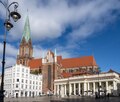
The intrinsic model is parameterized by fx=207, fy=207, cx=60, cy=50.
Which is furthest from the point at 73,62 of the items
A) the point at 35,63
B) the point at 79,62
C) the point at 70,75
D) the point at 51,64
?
the point at 35,63

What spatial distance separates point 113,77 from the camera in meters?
83.8

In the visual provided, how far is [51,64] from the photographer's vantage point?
10306 centimetres

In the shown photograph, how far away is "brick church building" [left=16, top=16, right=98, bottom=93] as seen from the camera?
334 ft

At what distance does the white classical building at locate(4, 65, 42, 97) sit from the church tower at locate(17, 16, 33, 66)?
92.4ft

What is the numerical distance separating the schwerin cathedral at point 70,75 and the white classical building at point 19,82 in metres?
6.93

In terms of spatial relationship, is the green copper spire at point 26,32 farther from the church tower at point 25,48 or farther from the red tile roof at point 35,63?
the red tile roof at point 35,63

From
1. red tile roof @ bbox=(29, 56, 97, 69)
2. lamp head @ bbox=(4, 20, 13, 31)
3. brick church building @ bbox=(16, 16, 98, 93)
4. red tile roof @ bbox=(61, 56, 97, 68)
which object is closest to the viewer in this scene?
lamp head @ bbox=(4, 20, 13, 31)

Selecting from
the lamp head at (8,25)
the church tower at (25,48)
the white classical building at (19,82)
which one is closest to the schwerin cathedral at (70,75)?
the church tower at (25,48)

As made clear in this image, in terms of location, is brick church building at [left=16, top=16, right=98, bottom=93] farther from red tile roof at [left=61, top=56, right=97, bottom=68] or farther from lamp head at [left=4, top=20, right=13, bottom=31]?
lamp head at [left=4, top=20, right=13, bottom=31]

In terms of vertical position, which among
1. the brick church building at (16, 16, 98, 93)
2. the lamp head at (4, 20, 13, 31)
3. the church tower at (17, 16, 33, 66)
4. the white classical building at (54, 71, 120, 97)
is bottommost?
the white classical building at (54, 71, 120, 97)

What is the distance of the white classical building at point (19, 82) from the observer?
8825cm

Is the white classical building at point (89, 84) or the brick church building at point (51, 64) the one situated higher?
the brick church building at point (51, 64)

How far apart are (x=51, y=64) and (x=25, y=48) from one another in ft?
99.3

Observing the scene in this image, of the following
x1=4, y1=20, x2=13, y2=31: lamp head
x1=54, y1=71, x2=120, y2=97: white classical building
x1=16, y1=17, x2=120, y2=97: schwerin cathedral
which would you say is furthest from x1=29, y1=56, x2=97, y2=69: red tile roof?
x1=4, y1=20, x2=13, y2=31: lamp head
